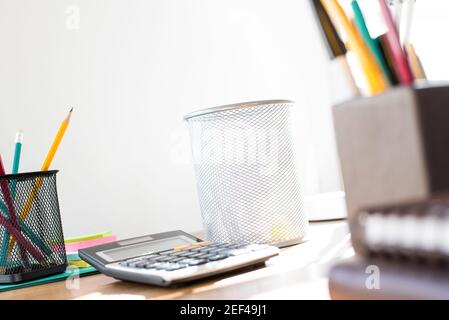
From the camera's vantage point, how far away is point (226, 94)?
44.3 inches

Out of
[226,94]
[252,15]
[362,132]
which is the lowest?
[362,132]

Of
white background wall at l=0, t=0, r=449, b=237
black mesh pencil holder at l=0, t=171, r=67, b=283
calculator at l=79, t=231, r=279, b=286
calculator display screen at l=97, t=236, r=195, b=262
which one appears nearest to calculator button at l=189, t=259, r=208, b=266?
calculator at l=79, t=231, r=279, b=286

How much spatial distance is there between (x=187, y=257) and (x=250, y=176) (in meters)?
0.16

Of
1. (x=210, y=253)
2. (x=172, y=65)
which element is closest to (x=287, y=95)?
(x=172, y=65)

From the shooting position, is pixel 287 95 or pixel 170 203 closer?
pixel 170 203

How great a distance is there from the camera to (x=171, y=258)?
0.60m

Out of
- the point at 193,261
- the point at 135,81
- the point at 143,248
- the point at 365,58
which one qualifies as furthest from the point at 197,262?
the point at 135,81

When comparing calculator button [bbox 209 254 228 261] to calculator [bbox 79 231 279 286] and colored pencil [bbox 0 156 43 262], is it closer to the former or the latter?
calculator [bbox 79 231 279 286]

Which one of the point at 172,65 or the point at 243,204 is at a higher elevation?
the point at 172,65

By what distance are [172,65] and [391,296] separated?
0.81 metres

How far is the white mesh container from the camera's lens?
72cm

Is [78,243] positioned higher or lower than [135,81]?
lower

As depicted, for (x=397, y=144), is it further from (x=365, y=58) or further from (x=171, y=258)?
(x=171, y=258)
